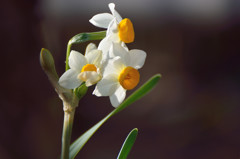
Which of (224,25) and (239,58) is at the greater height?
(224,25)

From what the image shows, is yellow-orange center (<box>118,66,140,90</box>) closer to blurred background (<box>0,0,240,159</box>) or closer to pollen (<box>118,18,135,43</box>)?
pollen (<box>118,18,135,43</box>)

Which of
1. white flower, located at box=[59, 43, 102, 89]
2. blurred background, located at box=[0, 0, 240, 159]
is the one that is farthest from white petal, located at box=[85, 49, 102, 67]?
blurred background, located at box=[0, 0, 240, 159]

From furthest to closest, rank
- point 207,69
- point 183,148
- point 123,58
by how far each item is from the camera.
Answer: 1. point 207,69
2. point 183,148
3. point 123,58

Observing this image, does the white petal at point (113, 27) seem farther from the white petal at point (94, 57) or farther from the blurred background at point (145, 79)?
the blurred background at point (145, 79)

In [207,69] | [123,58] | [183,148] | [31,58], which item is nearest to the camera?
[123,58]

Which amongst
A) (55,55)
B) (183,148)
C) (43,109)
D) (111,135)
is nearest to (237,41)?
(183,148)

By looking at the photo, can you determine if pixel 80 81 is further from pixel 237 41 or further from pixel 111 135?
pixel 237 41
